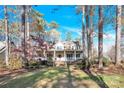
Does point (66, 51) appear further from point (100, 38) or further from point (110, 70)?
point (110, 70)

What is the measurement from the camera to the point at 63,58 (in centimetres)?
693

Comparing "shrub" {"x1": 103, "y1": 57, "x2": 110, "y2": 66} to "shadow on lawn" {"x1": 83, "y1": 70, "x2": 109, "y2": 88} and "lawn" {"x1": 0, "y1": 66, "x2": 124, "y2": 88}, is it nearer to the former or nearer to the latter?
"shadow on lawn" {"x1": 83, "y1": 70, "x2": 109, "y2": 88}

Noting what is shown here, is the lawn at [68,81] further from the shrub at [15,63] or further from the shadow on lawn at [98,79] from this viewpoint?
the shrub at [15,63]

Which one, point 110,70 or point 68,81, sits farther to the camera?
point 110,70

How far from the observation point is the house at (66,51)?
705 centimetres

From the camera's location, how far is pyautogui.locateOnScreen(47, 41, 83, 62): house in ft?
23.1

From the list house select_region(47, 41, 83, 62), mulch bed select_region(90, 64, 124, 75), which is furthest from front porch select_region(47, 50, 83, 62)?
mulch bed select_region(90, 64, 124, 75)

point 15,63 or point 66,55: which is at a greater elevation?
point 66,55

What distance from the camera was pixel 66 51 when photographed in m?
7.64

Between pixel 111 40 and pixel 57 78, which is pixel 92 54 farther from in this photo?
pixel 57 78

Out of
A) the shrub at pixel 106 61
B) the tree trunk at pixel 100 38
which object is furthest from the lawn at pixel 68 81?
the shrub at pixel 106 61

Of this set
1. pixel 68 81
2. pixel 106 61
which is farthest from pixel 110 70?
pixel 68 81

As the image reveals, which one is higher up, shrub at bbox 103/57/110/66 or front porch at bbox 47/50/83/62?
front porch at bbox 47/50/83/62

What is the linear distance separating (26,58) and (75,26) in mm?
1982
